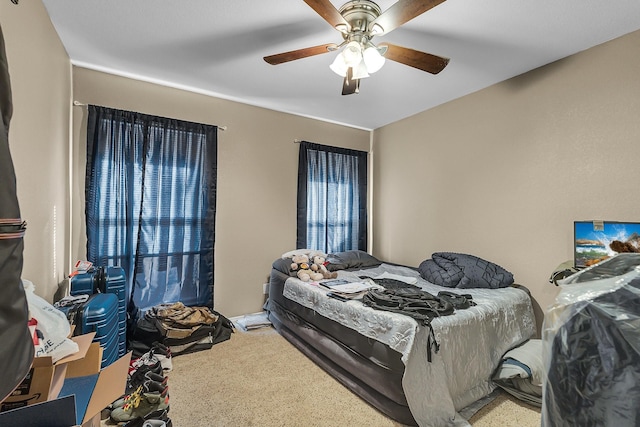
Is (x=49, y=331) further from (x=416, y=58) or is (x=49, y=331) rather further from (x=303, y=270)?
(x=416, y=58)

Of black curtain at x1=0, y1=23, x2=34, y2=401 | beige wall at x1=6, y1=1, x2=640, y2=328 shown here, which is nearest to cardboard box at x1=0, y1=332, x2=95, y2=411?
black curtain at x1=0, y1=23, x2=34, y2=401

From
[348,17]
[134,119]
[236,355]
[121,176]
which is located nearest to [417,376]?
[236,355]

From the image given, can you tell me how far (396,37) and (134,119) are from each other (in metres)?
2.49

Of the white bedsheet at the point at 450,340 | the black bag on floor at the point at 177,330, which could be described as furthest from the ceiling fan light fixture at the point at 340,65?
the black bag on floor at the point at 177,330

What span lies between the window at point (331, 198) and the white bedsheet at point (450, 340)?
154 cm

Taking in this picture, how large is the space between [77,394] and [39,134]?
158cm

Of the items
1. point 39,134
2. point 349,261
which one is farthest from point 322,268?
point 39,134

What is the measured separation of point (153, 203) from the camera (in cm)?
295

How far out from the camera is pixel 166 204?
9.88ft

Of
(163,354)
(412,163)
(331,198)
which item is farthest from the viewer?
(331,198)

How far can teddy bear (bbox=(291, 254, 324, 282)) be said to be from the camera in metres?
2.93

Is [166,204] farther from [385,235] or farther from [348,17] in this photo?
[385,235]

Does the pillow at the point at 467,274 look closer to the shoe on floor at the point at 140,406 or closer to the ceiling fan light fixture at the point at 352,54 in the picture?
the ceiling fan light fixture at the point at 352,54

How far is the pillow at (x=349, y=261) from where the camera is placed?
3.41 m
